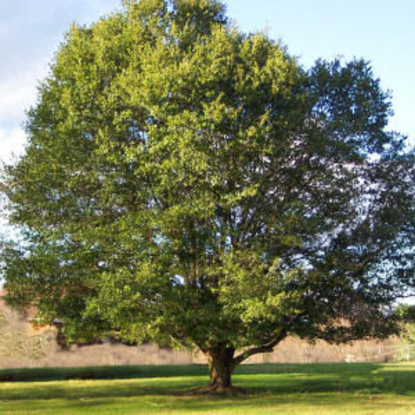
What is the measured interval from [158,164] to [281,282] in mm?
6638

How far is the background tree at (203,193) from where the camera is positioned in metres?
23.6

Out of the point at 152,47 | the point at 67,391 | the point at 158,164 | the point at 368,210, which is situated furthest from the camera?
the point at 67,391

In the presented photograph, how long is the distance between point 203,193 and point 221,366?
30.6ft

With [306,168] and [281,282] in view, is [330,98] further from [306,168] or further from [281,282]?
[281,282]

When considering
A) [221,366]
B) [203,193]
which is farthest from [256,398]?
[203,193]

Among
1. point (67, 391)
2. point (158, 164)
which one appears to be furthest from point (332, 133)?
point (67, 391)

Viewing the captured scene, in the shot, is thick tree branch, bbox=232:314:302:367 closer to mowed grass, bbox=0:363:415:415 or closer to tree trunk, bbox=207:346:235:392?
tree trunk, bbox=207:346:235:392

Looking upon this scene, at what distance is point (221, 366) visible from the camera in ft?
93.7

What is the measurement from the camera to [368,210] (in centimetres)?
2745

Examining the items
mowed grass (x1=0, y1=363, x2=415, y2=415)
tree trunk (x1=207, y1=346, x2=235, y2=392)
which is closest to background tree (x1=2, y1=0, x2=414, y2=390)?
tree trunk (x1=207, y1=346, x2=235, y2=392)

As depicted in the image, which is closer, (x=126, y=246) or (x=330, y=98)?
(x=126, y=246)

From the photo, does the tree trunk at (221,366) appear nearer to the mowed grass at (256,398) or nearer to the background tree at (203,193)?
the background tree at (203,193)

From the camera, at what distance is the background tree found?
23.6m

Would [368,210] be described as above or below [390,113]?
below
